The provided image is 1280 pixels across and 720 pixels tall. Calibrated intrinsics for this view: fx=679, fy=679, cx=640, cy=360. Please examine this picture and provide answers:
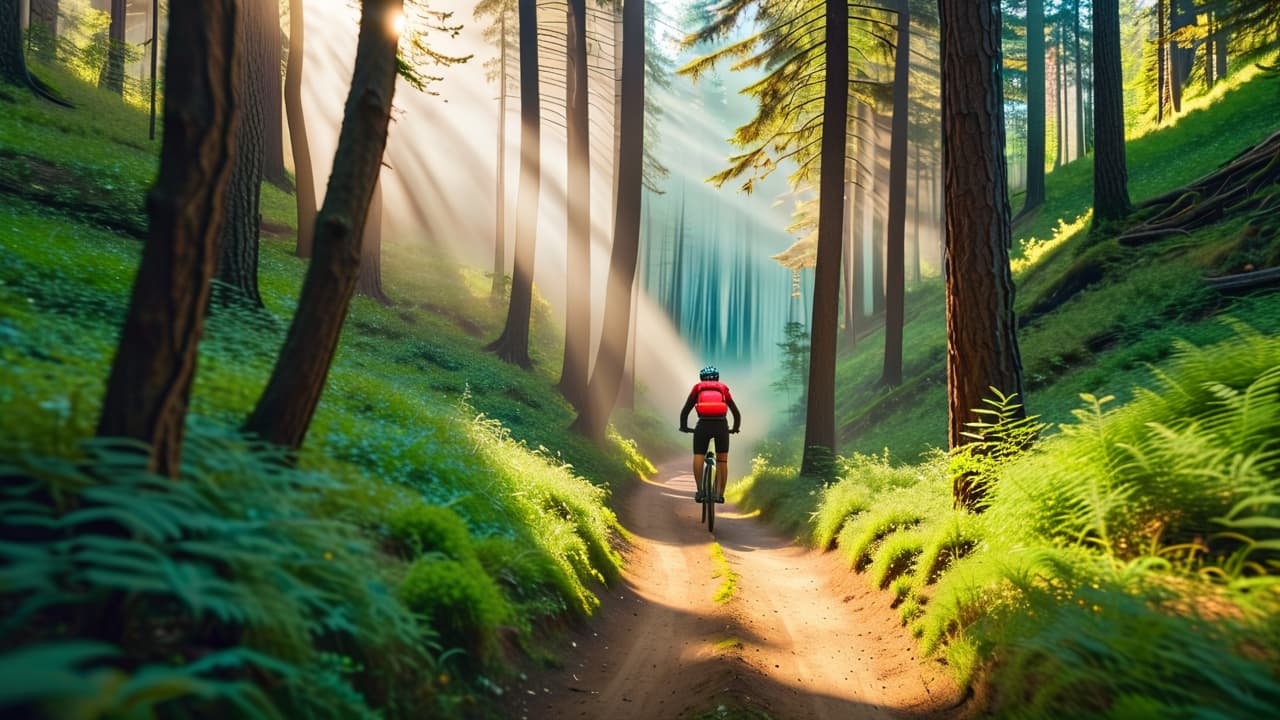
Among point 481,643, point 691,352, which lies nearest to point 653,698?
point 481,643

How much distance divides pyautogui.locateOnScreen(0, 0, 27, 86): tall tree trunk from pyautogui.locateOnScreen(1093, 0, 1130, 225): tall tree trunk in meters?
23.1

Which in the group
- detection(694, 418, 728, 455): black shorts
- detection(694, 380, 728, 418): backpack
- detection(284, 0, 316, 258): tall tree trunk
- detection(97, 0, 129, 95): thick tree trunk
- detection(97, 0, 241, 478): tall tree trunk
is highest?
detection(97, 0, 129, 95): thick tree trunk

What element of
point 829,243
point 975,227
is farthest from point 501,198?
point 975,227

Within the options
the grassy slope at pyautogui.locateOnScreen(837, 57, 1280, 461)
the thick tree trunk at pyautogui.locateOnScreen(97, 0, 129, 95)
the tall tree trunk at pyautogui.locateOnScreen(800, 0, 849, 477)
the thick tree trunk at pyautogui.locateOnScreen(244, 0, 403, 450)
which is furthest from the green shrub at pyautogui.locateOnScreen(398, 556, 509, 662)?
the thick tree trunk at pyautogui.locateOnScreen(97, 0, 129, 95)

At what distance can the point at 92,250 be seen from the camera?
27.9 feet

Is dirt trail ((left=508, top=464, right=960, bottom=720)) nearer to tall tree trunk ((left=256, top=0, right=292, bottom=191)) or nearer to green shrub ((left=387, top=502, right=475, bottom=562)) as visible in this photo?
green shrub ((left=387, top=502, right=475, bottom=562))

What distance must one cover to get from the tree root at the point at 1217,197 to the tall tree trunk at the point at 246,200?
15.3m

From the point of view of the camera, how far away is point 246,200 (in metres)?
8.75

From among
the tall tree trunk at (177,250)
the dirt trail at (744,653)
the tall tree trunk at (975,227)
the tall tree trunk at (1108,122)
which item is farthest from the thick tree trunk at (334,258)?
the tall tree trunk at (1108,122)

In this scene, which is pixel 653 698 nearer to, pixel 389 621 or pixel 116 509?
pixel 389 621

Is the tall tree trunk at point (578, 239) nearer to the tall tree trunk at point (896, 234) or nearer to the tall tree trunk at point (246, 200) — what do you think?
the tall tree trunk at point (896, 234)

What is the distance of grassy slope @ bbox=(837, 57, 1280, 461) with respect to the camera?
33.5 ft

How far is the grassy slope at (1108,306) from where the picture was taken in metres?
10.2

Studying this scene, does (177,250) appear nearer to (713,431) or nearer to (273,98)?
(713,431)
